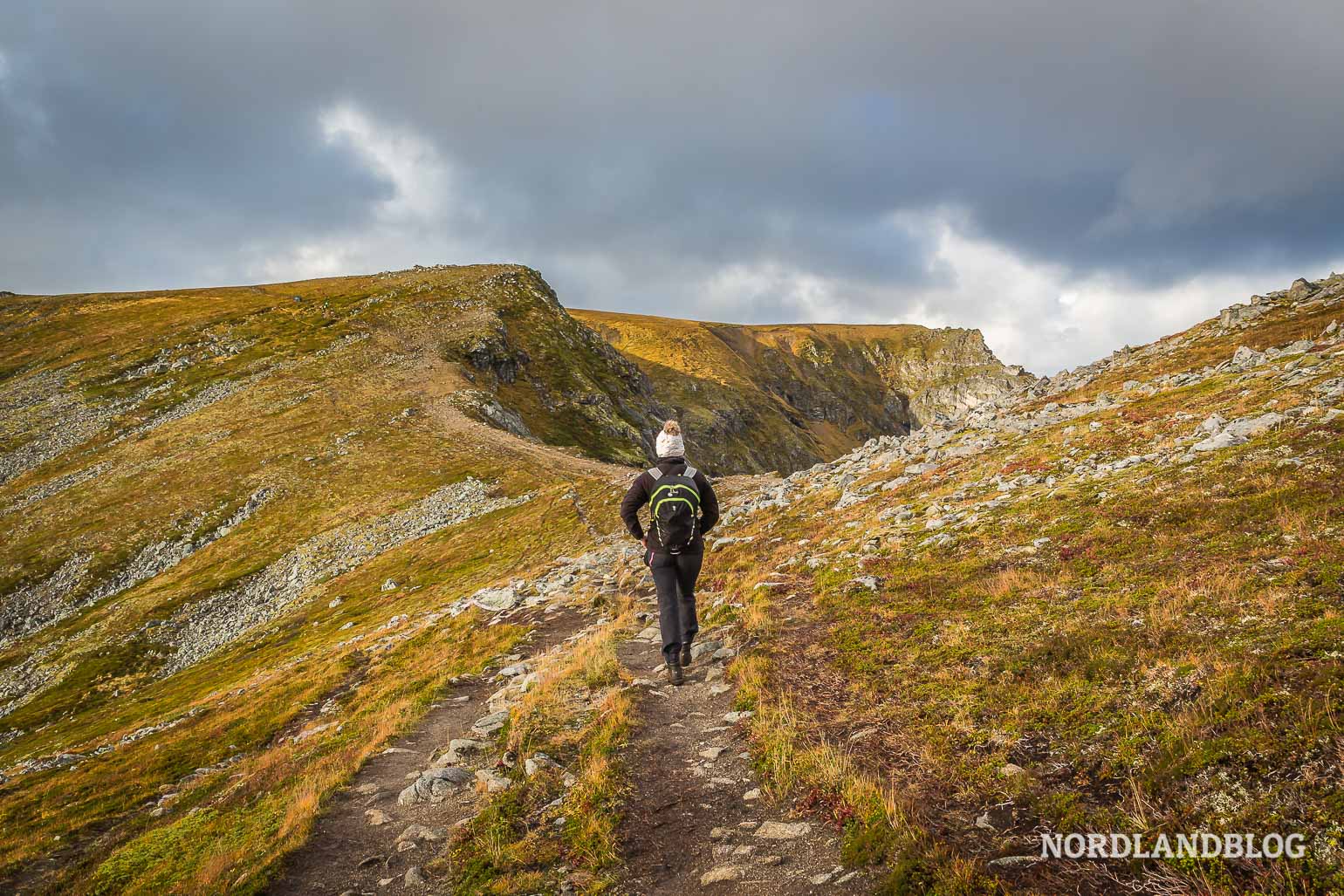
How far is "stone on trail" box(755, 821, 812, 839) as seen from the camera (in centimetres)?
633

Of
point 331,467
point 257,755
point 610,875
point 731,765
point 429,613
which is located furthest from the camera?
point 331,467

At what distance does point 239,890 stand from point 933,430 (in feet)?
105

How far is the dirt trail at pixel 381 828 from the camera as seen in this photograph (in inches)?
282

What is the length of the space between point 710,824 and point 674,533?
535 cm

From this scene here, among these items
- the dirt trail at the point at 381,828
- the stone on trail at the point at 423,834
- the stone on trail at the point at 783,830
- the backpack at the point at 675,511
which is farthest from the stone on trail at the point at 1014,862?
the backpack at the point at 675,511

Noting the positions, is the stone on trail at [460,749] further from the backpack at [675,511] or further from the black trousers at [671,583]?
the backpack at [675,511]

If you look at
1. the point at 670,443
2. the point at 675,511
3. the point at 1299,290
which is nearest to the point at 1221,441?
the point at 670,443

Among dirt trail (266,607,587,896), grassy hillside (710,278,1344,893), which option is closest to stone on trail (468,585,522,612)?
grassy hillside (710,278,1344,893)

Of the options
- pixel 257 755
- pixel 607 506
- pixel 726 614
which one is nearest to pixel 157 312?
pixel 607 506

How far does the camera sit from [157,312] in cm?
12812

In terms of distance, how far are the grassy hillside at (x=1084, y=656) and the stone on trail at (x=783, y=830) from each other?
1.48ft

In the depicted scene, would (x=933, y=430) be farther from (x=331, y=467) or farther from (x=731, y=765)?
(x=331, y=467)

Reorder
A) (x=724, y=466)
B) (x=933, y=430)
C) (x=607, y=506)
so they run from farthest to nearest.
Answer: (x=724, y=466)
(x=607, y=506)
(x=933, y=430)

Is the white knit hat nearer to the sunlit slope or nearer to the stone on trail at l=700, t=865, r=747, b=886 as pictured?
the stone on trail at l=700, t=865, r=747, b=886
